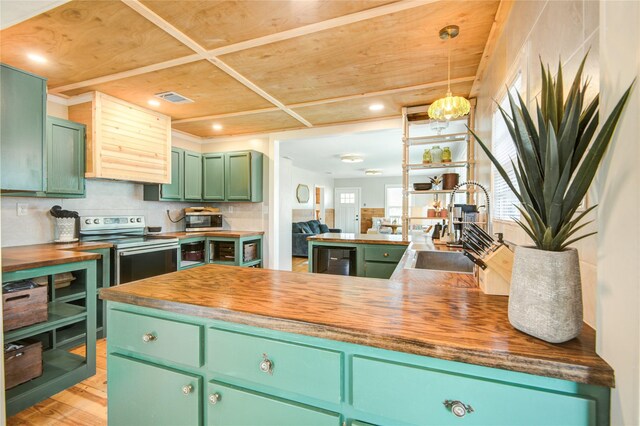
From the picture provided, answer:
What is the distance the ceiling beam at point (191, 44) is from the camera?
1740 millimetres

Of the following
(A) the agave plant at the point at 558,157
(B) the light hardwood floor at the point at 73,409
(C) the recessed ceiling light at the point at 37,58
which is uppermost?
(C) the recessed ceiling light at the point at 37,58

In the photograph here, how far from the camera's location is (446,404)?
69cm

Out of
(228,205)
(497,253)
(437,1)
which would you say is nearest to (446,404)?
(497,253)

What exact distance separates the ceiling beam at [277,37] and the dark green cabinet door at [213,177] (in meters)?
1.92

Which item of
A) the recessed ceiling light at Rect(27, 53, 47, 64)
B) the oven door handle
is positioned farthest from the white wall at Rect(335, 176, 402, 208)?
the recessed ceiling light at Rect(27, 53, 47, 64)

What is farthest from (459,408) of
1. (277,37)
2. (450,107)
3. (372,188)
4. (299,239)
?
(372,188)

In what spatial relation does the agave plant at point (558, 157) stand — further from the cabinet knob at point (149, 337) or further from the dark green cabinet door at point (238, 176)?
the dark green cabinet door at point (238, 176)

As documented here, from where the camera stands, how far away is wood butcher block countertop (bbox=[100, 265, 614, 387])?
640 mm

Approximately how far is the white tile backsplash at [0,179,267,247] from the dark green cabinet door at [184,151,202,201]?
318mm

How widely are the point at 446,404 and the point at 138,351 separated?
107 centimetres

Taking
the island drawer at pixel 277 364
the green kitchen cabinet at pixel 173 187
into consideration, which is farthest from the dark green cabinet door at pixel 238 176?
the island drawer at pixel 277 364

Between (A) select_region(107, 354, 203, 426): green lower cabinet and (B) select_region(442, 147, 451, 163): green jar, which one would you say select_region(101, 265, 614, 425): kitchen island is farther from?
(B) select_region(442, 147, 451, 163): green jar

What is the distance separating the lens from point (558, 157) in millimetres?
646

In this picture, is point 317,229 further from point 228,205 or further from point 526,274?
point 526,274
